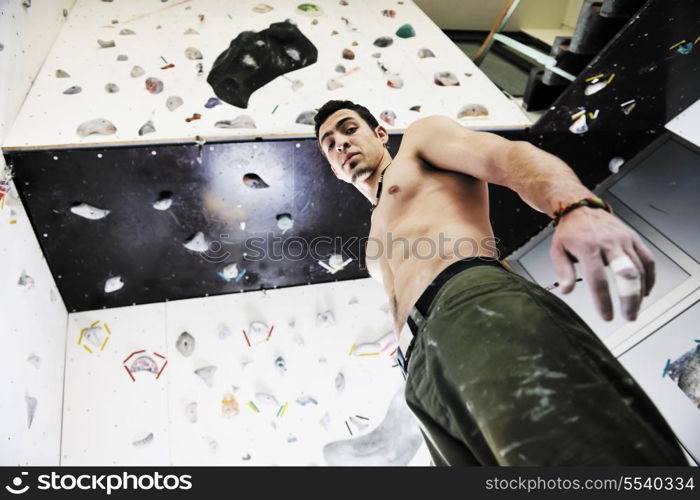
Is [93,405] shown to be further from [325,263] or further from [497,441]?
[497,441]

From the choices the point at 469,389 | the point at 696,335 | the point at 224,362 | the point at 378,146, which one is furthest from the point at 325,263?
the point at 696,335

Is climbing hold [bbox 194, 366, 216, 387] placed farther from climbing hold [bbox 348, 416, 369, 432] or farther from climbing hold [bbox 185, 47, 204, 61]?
climbing hold [bbox 185, 47, 204, 61]

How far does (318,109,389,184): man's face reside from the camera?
4.02 feet

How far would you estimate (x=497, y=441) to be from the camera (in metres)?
0.70

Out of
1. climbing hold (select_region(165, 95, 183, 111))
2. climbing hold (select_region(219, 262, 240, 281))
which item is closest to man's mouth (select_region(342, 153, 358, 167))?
climbing hold (select_region(165, 95, 183, 111))

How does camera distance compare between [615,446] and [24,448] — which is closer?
[615,446]

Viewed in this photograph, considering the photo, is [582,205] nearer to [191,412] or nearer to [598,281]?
[598,281]

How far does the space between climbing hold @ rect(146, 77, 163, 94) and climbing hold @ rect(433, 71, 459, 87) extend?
0.91 meters

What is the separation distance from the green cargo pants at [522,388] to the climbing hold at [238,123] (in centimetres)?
81

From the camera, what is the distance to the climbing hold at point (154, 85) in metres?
1.38

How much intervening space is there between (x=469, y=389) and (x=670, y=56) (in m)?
1.08

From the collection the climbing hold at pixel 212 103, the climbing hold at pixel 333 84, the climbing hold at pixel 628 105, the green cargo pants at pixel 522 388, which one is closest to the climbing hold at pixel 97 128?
the climbing hold at pixel 212 103

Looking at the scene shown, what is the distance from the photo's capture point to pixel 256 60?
1511mm

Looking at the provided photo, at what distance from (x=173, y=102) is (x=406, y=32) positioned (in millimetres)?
944
